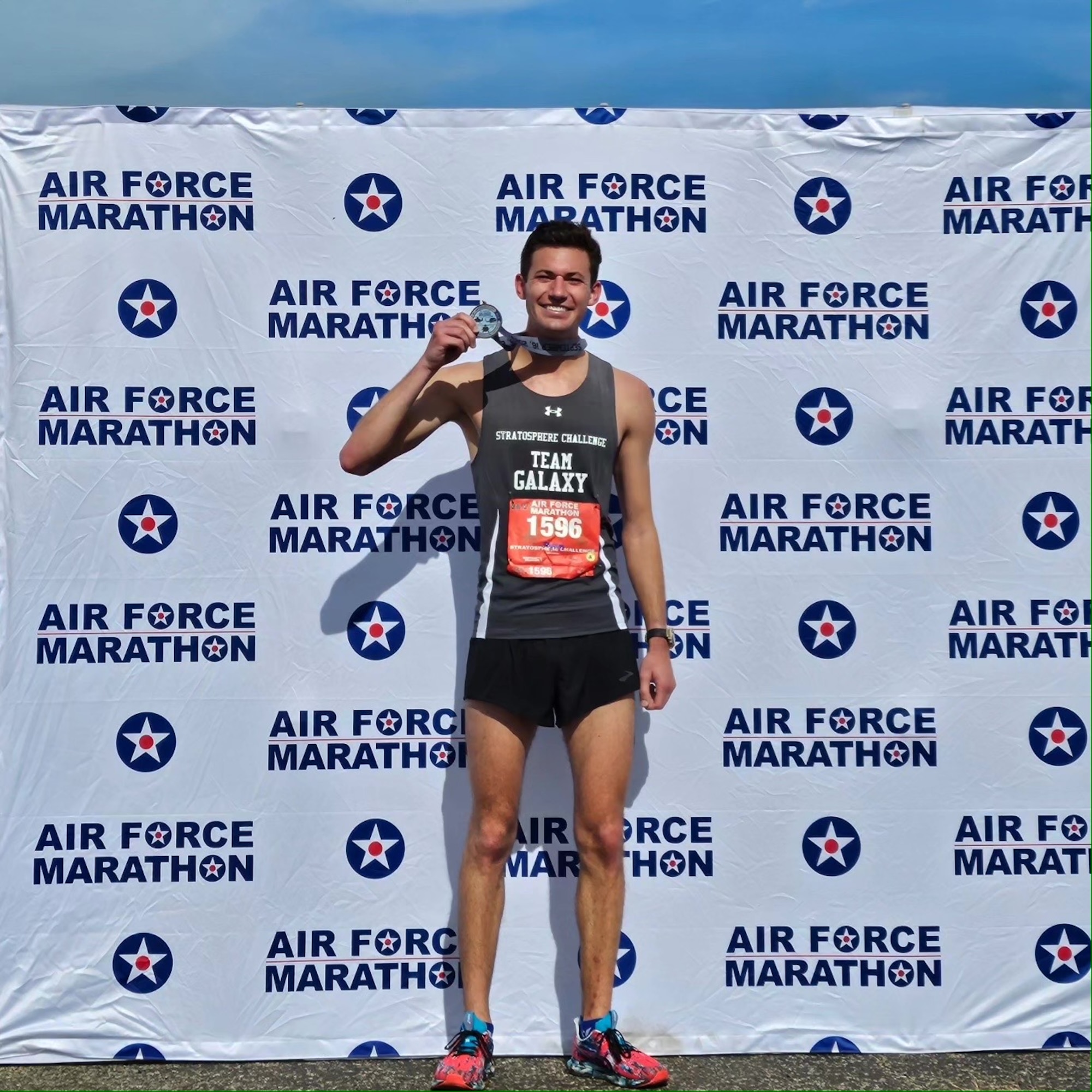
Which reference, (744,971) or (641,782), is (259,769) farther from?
(744,971)

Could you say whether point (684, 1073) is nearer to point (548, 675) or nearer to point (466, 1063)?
point (466, 1063)

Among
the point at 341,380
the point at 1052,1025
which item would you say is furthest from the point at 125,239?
the point at 1052,1025

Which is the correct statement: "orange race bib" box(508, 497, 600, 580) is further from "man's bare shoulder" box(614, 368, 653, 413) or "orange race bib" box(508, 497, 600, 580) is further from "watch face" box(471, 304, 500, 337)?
"watch face" box(471, 304, 500, 337)

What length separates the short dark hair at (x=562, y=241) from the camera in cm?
329

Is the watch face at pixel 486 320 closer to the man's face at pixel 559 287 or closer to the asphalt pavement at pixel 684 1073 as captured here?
the man's face at pixel 559 287

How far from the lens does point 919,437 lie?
3721 mm

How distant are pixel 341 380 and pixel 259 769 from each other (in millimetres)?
1215

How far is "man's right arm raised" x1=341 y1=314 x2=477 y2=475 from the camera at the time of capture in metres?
3.19

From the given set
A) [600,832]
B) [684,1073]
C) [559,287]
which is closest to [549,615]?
[600,832]

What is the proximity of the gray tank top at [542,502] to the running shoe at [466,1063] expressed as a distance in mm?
1108

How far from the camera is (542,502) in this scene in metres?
3.32

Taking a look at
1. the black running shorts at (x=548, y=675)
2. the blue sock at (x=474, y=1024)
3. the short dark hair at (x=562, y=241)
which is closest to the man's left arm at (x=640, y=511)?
the black running shorts at (x=548, y=675)

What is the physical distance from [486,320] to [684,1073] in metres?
2.25


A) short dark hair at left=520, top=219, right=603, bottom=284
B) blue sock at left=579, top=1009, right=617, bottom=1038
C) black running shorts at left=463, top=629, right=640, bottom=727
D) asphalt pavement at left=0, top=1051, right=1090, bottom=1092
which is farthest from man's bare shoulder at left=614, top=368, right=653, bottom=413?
asphalt pavement at left=0, top=1051, right=1090, bottom=1092
